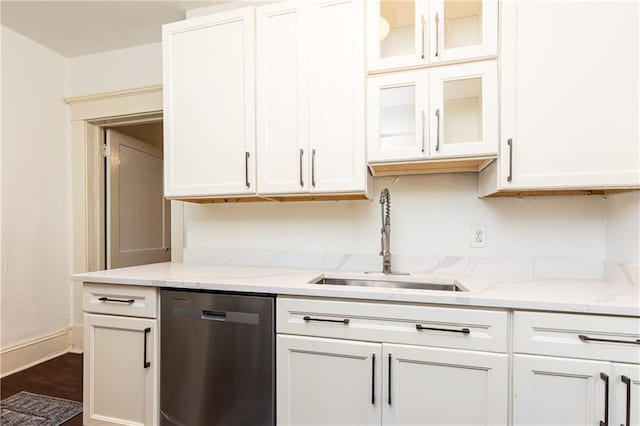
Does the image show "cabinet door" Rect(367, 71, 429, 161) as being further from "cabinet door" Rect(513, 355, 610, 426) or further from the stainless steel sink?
"cabinet door" Rect(513, 355, 610, 426)

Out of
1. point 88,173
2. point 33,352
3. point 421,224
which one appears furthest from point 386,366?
point 88,173

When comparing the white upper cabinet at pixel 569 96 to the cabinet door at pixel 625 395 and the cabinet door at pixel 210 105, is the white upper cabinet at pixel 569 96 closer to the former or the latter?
the cabinet door at pixel 625 395

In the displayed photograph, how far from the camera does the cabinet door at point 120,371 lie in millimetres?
1509

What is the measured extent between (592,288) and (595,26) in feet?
3.53

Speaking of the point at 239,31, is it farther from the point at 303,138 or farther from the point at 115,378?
the point at 115,378

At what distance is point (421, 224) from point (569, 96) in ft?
2.83

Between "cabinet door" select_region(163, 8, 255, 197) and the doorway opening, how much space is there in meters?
1.27

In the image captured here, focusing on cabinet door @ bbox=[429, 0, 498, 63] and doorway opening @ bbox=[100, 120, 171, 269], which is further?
doorway opening @ bbox=[100, 120, 171, 269]

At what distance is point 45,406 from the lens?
1913mm

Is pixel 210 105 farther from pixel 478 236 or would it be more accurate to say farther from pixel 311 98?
pixel 478 236

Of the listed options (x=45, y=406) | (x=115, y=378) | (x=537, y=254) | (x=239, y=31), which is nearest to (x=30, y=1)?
(x=239, y=31)

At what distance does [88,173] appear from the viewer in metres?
2.78

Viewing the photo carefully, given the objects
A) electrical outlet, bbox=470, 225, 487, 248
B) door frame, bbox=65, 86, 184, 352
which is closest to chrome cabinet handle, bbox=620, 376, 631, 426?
electrical outlet, bbox=470, 225, 487, 248

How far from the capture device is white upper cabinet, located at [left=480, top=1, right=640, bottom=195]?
130 cm
